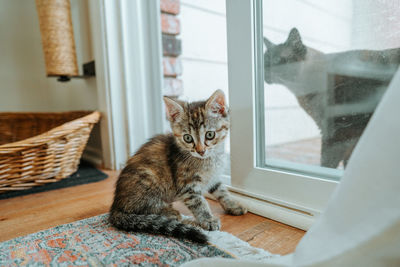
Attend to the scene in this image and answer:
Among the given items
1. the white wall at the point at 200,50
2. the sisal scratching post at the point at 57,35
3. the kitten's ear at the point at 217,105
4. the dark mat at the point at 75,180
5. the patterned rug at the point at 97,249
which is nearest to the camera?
the patterned rug at the point at 97,249

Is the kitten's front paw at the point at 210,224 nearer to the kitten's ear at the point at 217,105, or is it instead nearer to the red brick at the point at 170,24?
the kitten's ear at the point at 217,105

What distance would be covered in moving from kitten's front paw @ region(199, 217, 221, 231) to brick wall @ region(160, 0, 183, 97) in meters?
0.90

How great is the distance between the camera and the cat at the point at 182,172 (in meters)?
0.81

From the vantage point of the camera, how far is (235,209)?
34.7 inches

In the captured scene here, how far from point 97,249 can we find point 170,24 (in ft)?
4.12

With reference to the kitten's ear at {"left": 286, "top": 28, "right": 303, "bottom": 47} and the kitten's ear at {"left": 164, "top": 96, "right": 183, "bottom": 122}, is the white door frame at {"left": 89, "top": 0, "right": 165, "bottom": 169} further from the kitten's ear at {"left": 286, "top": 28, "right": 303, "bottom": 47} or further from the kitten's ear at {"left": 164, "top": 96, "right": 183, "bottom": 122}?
the kitten's ear at {"left": 286, "top": 28, "right": 303, "bottom": 47}

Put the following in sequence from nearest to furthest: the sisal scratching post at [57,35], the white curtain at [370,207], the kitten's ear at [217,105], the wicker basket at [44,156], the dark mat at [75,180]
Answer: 1. the white curtain at [370,207]
2. the kitten's ear at [217,105]
3. the wicker basket at [44,156]
4. the dark mat at [75,180]
5. the sisal scratching post at [57,35]

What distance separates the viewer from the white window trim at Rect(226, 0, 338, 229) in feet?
2.59

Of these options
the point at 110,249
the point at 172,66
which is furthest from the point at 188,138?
the point at 172,66

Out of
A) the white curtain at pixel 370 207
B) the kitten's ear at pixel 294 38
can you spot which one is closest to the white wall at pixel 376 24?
the kitten's ear at pixel 294 38

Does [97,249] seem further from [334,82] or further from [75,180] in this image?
[334,82]

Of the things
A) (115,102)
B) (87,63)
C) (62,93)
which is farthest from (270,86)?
(62,93)

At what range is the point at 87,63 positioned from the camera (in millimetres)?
1724

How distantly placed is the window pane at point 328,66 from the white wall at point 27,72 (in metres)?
1.40
